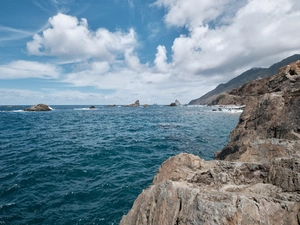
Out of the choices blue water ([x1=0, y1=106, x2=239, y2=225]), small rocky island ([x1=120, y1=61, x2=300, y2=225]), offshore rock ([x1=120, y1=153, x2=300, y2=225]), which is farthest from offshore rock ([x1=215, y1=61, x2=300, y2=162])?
blue water ([x1=0, y1=106, x2=239, y2=225])

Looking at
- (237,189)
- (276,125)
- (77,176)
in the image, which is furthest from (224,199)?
(77,176)

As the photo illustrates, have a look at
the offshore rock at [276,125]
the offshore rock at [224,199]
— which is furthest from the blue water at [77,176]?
the offshore rock at [276,125]

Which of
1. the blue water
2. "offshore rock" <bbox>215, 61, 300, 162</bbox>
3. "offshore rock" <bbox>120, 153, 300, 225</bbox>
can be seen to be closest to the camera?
"offshore rock" <bbox>120, 153, 300, 225</bbox>

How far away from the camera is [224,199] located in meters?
4.55

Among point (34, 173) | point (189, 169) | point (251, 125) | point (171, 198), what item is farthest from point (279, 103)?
point (34, 173)

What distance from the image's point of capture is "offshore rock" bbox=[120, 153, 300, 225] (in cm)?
416

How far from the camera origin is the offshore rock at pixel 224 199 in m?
4.16

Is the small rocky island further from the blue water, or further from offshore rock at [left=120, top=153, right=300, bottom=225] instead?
the blue water

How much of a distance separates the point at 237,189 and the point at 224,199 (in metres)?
1.38

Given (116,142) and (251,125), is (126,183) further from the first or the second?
(116,142)

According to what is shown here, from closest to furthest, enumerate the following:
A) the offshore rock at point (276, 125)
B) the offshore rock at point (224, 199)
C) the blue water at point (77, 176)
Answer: the offshore rock at point (224, 199) → the offshore rock at point (276, 125) → the blue water at point (77, 176)

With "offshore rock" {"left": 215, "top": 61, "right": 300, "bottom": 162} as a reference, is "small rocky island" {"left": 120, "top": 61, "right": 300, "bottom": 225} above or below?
below

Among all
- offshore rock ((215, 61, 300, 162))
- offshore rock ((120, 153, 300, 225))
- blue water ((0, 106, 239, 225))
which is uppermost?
offshore rock ((215, 61, 300, 162))

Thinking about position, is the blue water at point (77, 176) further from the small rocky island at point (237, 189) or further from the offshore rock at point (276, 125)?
the offshore rock at point (276, 125)
